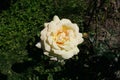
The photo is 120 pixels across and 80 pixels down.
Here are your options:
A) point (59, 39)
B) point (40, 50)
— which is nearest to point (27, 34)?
point (40, 50)

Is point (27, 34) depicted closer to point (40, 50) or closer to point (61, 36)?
point (40, 50)

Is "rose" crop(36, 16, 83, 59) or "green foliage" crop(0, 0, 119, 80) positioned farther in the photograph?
"green foliage" crop(0, 0, 119, 80)

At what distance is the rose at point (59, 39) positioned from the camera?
305cm

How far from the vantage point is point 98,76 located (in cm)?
399

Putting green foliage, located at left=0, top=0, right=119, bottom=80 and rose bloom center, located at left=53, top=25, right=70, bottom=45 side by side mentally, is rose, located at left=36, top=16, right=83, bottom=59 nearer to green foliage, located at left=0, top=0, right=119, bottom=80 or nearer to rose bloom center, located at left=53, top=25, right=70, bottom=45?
rose bloom center, located at left=53, top=25, right=70, bottom=45

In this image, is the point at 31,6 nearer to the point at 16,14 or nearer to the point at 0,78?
the point at 16,14

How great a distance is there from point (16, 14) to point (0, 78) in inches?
33.2

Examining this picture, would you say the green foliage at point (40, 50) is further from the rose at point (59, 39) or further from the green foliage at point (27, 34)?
the rose at point (59, 39)

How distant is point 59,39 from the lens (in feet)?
10.1

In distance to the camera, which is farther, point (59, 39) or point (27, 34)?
point (27, 34)

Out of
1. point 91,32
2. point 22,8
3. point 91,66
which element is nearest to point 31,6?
point 22,8

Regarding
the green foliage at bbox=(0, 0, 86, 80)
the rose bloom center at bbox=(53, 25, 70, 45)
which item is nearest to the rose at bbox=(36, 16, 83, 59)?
the rose bloom center at bbox=(53, 25, 70, 45)

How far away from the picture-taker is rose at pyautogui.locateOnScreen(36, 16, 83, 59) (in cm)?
305

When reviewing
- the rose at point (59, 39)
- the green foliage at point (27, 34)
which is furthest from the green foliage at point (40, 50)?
the rose at point (59, 39)
